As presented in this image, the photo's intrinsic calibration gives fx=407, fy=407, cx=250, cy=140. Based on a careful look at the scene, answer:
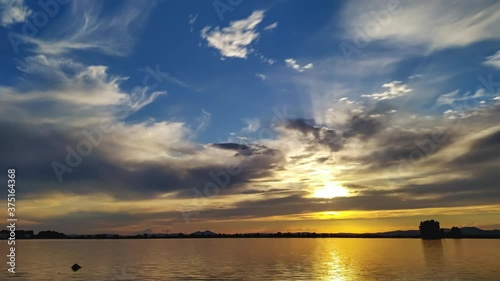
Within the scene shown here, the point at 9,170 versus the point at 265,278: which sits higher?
the point at 9,170

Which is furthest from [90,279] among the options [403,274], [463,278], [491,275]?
[491,275]

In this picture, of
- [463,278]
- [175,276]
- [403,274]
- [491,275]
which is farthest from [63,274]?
[491,275]

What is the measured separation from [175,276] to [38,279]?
94.9 ft

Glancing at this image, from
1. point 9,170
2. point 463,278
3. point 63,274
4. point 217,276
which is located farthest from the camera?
point 63,274

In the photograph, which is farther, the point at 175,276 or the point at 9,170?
the point at 175,276

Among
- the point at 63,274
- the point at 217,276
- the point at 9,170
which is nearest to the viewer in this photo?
the point at 9,170

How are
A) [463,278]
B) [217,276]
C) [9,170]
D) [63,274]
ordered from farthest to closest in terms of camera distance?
[63,274]
[217,276]
[463,278]
[9,170]

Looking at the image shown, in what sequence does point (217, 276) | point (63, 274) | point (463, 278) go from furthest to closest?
1. point (63, 274)
2. point (217, 276)
3. point (463, 278)

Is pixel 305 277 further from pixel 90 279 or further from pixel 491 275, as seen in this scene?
pixel 90 279

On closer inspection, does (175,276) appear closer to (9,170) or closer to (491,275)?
(9,170)

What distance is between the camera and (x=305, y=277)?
87.8 metres

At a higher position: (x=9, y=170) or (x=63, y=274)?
(x=9, y=170)

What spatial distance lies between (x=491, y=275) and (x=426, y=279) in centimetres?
1595

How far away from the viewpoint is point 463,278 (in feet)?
272
